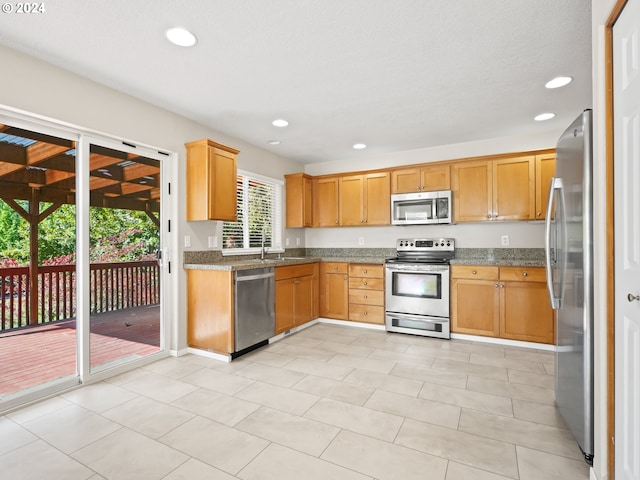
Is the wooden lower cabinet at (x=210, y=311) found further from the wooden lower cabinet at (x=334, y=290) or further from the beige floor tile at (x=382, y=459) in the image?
the wooden lower cabinet at (x=334, y=290)

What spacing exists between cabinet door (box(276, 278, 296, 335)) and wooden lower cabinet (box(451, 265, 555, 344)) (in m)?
2.03

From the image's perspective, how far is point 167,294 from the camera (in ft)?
11.4

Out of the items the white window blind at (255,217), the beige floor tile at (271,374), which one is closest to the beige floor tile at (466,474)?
the beige floor tile at (271,374)

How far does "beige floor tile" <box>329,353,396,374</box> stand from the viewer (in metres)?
3.12

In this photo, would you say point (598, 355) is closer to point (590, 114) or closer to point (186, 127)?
point (590, 114)

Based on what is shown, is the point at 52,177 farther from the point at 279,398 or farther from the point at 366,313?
the point at 366,313

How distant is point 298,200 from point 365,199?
107 cm

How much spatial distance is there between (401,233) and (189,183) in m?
3.03

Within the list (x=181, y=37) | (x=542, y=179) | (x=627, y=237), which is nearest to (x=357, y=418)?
(x=627, y=237)

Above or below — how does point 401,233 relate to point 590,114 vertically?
below

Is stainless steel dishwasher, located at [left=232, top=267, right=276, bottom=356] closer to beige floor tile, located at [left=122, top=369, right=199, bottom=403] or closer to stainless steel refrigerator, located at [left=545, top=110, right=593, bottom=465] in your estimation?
beige floor tile, located at [left=122, top=369, right=199, bottom=403]

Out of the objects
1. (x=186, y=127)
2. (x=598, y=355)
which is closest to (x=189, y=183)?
(x=186, y=127)

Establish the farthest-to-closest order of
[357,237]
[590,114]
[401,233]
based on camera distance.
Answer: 1. [357,237]
2. [401,233]
3. [590,114]

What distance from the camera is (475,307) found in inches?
155
